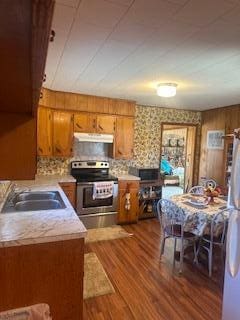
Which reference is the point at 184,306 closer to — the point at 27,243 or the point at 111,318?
the point at 111,318

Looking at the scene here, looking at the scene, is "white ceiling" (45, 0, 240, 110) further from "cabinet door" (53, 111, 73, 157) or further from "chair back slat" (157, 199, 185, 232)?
"chair back slat" (157, 199, 185, 232)

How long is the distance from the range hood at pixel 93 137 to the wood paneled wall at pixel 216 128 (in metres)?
2.38

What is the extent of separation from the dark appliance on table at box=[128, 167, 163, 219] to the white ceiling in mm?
1741

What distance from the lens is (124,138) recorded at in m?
4.66

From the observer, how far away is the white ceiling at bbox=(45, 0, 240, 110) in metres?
1.54

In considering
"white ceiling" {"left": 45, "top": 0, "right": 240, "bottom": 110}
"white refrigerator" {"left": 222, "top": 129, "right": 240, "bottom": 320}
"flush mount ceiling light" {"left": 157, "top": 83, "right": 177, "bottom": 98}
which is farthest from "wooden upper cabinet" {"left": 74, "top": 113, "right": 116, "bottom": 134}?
"white refrigerator" {"left": 222, "top": 129, "right": 240, "bottom": 320}

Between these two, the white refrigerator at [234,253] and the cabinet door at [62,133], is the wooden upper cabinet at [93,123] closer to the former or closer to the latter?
the cabinet door at [62,133]

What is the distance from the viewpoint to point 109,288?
2.50m

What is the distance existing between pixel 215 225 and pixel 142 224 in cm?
194

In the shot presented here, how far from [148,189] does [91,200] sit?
4.25ft

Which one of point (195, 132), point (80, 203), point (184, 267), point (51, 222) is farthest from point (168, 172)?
point (51, 222)

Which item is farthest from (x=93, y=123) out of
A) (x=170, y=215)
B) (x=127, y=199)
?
(x=170, y=215)

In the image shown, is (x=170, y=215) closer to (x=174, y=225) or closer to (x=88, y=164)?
(x=174, y=225)

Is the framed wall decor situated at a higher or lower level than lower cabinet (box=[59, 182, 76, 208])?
higher
